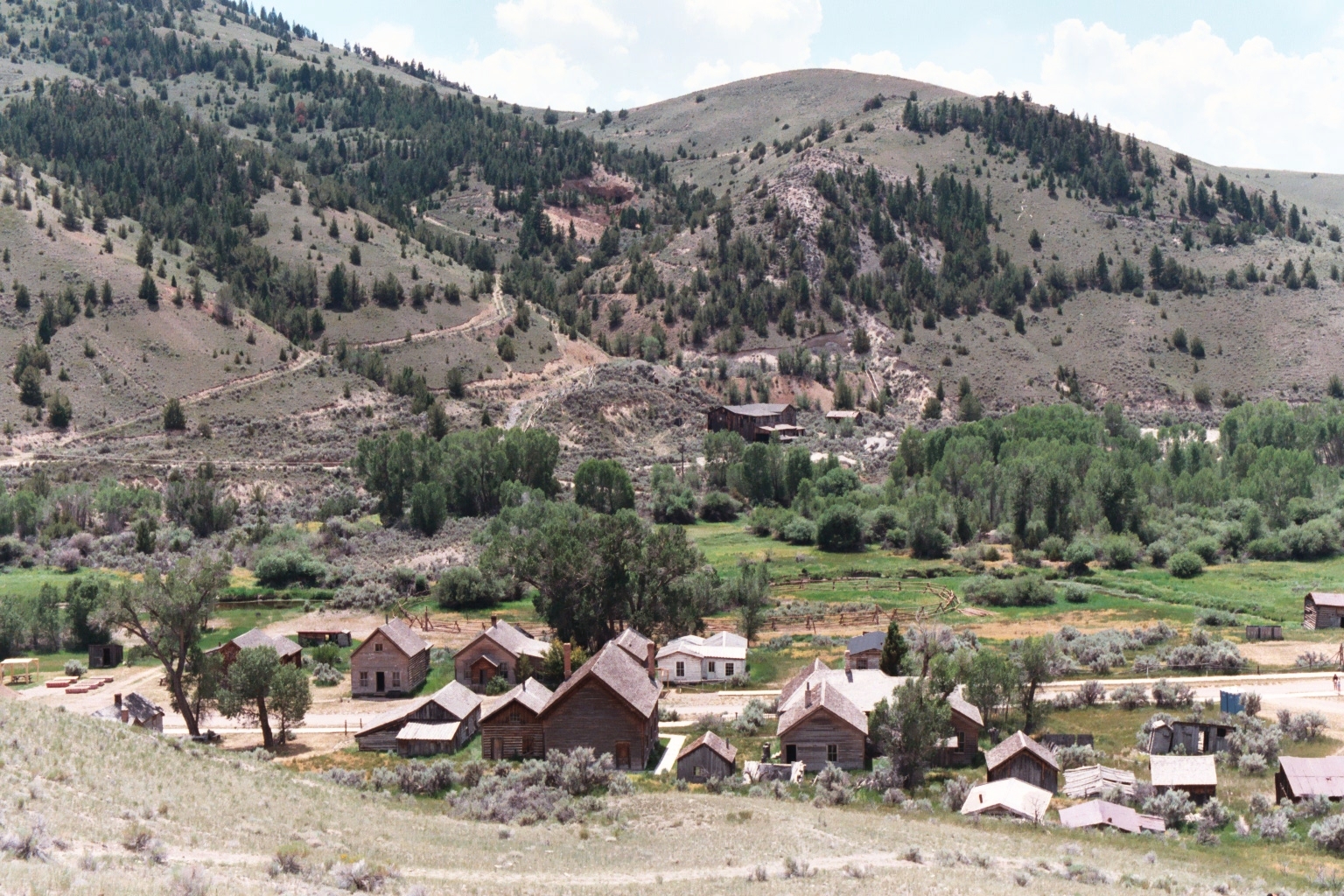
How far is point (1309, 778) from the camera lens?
31.7 metres

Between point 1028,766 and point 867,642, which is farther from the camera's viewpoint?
point 867,642

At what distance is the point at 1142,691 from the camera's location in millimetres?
43188

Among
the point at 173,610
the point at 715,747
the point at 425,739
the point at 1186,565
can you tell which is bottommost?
the point at 425,739

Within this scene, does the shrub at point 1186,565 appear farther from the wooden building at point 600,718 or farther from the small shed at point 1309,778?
the wooden building at point 600,718

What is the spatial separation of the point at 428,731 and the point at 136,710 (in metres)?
10.1

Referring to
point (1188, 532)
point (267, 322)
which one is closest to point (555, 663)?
point (1188, 532)

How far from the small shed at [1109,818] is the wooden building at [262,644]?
96.9ft

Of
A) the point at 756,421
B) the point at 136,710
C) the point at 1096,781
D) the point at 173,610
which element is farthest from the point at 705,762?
the point at 756,421

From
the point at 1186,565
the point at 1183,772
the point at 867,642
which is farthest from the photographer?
the point at 1186,565

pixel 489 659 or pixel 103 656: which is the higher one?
pixel 489 659

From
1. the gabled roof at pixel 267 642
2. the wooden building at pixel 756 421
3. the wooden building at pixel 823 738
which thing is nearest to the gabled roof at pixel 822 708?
the wooden building at pixel 823 738

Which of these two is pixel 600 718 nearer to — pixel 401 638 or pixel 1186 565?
pixel 401 638

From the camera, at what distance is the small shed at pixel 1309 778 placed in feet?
103

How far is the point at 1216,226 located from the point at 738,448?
88912mm
